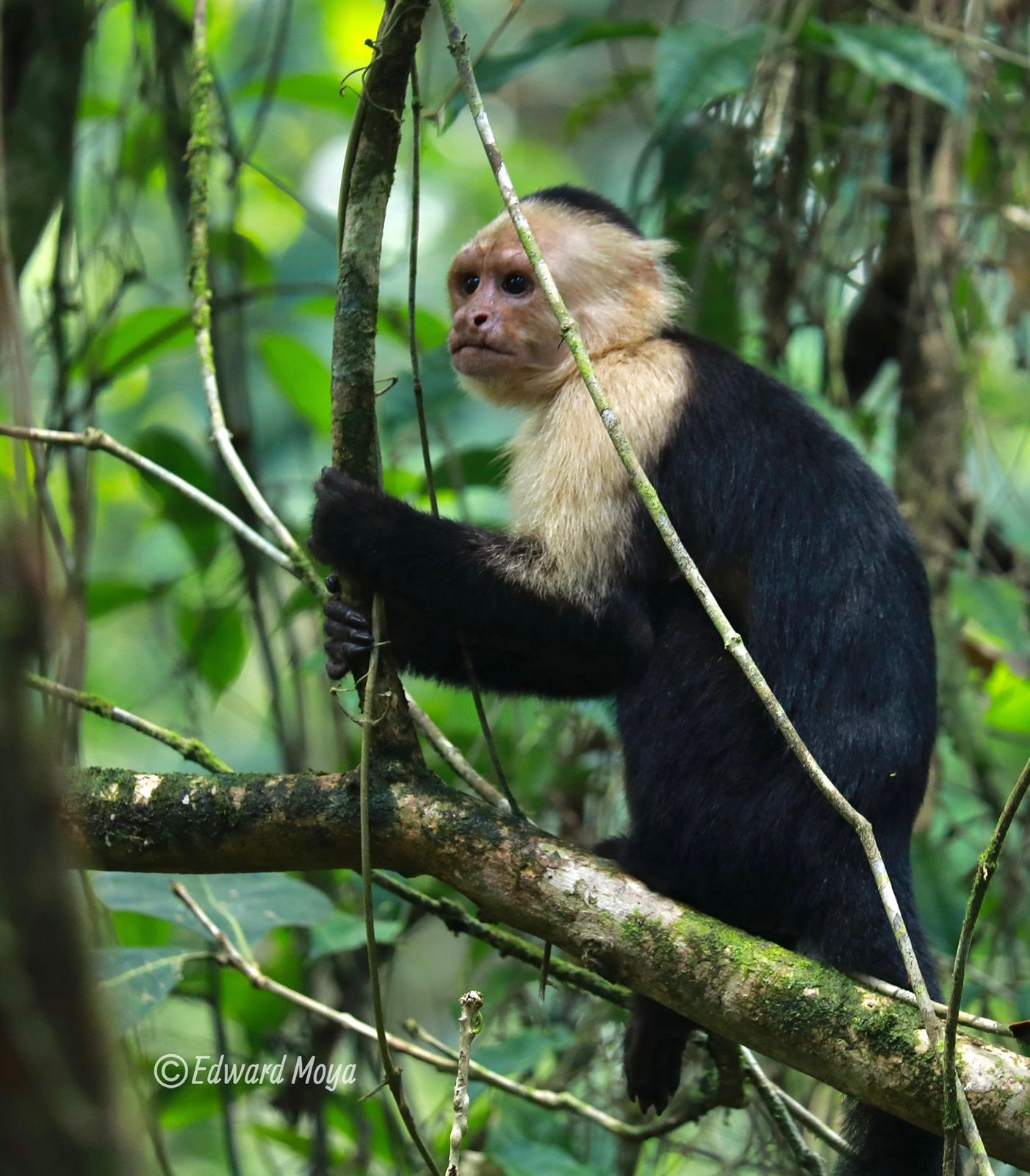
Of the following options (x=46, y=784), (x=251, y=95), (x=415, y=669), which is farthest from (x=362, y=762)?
(x=251, y=95)

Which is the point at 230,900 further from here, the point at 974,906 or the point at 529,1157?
the point at 974,906

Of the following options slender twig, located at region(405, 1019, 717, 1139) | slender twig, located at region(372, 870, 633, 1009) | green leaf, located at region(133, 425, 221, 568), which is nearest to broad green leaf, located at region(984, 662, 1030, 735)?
slender twig, located at region(405, 1019, 717, 1139)

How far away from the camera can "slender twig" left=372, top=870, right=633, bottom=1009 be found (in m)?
2.81

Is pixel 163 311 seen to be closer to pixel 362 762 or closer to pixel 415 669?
pixel 415 669

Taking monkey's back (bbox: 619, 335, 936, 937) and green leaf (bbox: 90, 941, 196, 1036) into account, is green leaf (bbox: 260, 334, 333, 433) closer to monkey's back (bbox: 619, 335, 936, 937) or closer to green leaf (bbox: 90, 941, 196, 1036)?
monkey's back (bbox: 619, 335, 936, 937)

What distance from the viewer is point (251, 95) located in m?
4.68

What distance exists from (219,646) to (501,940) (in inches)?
84.6

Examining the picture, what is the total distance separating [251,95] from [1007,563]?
3.49 meters

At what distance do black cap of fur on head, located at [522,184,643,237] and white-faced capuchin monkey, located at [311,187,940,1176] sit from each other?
65 centimetres

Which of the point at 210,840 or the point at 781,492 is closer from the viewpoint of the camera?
the point at 210,840

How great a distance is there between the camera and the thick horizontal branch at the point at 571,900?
1929 mm

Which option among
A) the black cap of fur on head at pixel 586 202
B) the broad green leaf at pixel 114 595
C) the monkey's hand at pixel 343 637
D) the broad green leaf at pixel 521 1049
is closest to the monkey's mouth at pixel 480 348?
the black cap of fur on head at pixel 586 202

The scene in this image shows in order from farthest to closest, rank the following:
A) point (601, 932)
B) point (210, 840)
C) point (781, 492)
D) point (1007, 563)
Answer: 1. point (1007, 563)
2. point (781, 492)
3. point (210, 840)
4. point (601, 932)

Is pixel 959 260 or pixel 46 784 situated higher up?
pixel 959 260
